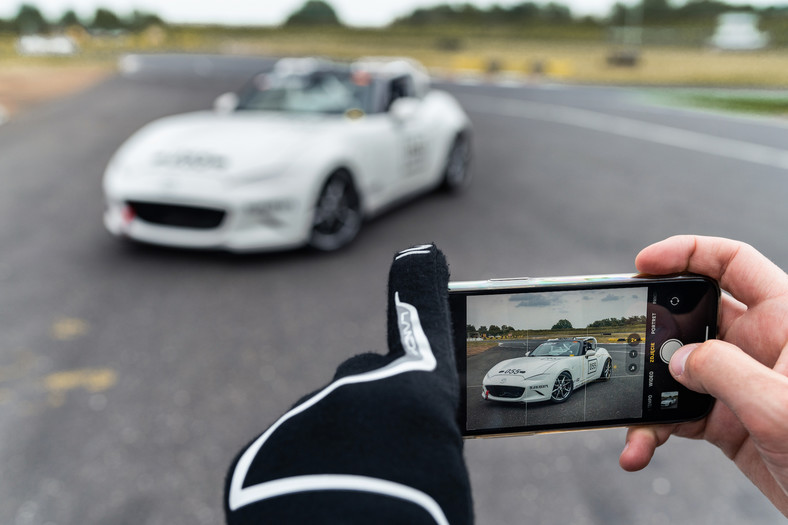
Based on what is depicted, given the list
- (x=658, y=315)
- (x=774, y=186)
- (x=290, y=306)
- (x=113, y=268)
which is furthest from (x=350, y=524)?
(x=774, y=186)

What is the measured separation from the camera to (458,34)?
6731 cm

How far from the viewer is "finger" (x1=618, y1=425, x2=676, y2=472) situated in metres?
1.64

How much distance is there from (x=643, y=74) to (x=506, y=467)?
88.8 feet

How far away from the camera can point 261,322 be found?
14.5 ft

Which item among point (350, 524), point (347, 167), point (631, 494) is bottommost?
point (631, 494)

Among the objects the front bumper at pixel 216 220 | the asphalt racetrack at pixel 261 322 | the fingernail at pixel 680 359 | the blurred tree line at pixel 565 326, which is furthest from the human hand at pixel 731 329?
the front bumper at pixel 216 220

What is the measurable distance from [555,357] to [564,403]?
11 cm

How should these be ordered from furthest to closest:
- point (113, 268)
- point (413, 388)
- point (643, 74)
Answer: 1. point (643, 74)
2. point (113, 268)
3. point (413, 388)

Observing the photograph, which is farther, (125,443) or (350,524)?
(125,443)

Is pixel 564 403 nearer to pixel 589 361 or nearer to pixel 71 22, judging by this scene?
pixel 589 361

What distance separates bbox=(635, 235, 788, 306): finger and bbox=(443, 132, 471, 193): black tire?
6089mm

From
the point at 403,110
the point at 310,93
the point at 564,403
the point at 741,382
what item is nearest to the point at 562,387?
the point at 564,403

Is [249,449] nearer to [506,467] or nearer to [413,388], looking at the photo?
[413,388]

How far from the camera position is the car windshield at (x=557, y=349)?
1.52 meters
